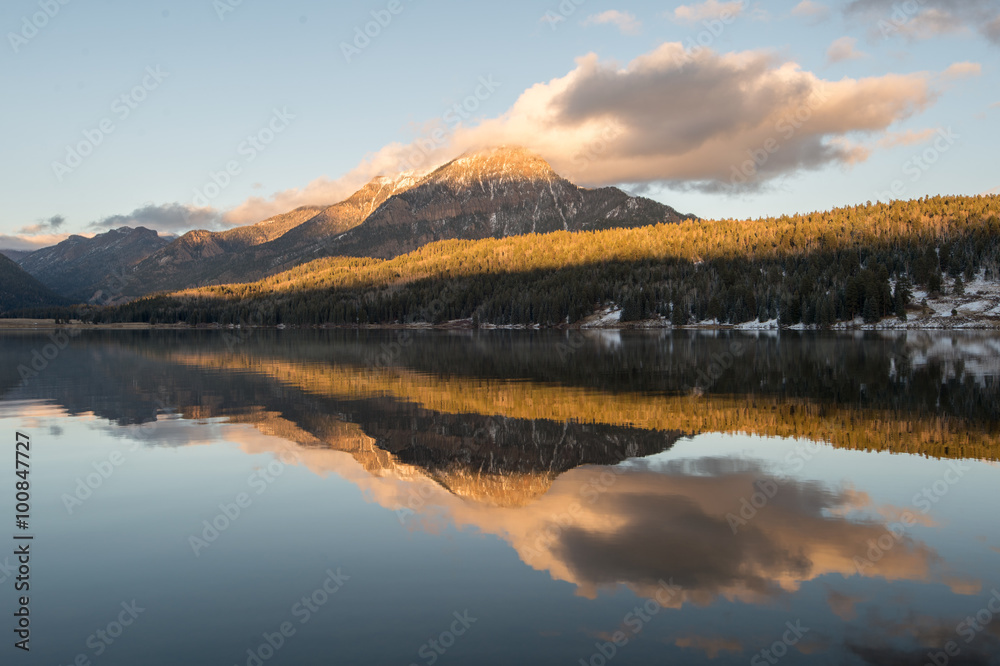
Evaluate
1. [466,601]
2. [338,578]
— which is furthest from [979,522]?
[338,578]

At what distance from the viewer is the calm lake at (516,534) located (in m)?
11.1

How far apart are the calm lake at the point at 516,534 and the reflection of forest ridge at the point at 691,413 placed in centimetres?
28

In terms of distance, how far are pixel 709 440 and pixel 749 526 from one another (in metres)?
10.9

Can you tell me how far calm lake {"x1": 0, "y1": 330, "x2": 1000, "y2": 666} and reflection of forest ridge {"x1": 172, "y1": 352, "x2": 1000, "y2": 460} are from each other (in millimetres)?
281

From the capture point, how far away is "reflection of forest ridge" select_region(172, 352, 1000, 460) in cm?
2655

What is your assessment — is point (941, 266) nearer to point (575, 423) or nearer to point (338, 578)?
point (575, 423)

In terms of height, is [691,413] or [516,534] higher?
[516,534]

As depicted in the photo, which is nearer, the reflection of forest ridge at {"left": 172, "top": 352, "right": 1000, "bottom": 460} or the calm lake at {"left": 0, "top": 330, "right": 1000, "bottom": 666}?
the calm lake at {"left": 0, "top": 330, "right": 1000, "bottom": 666}

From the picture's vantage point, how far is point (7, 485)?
22.4 meters

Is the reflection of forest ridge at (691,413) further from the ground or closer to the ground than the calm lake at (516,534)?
closer to the ground

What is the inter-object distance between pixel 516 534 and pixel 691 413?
63.5 feet

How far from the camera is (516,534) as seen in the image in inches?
640

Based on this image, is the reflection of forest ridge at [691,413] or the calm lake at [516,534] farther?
the reflection of forest ridge at [691,413]

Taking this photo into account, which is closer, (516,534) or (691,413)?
(516,534)
